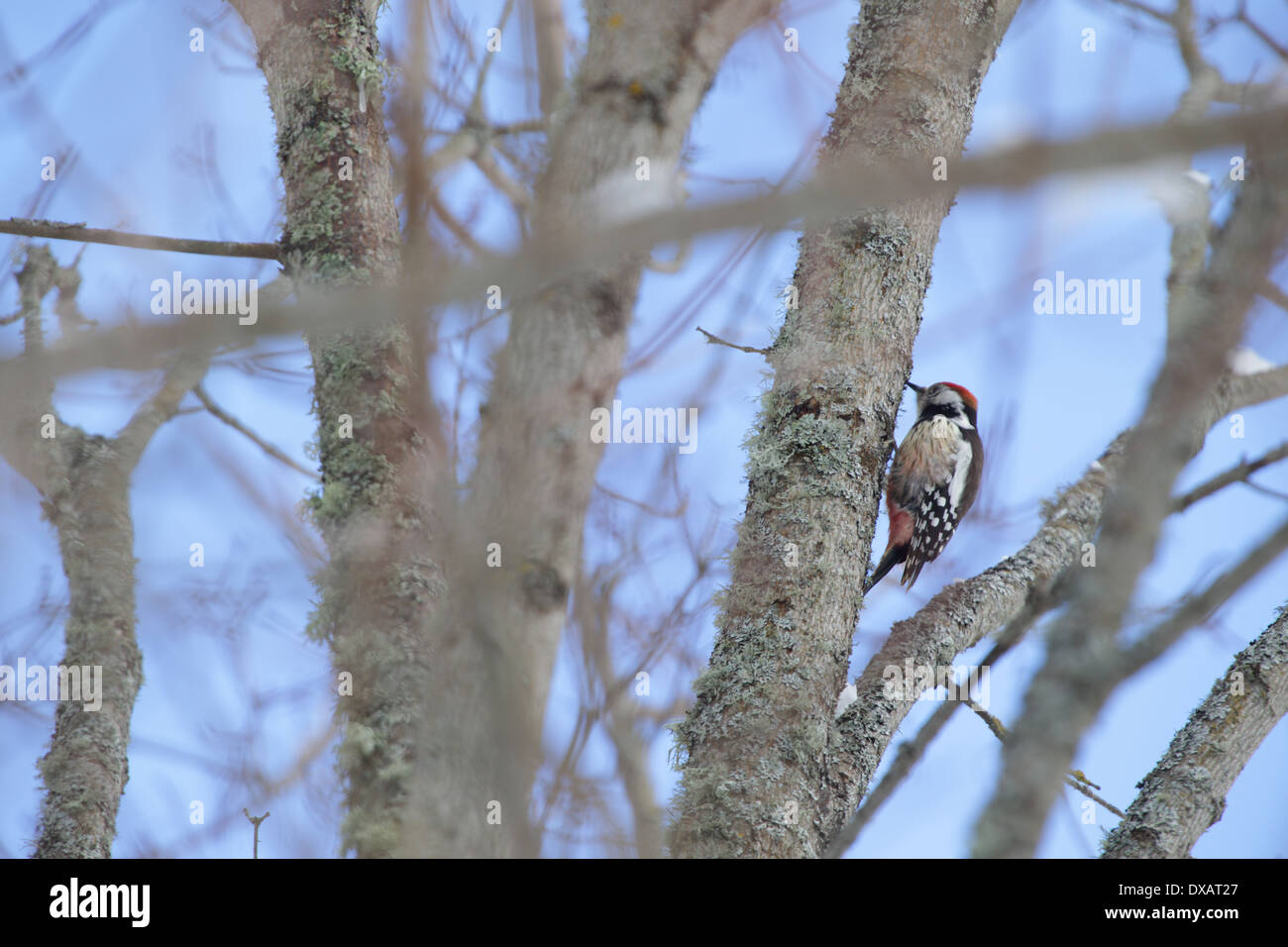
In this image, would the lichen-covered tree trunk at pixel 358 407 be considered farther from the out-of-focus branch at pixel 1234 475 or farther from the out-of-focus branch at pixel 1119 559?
the out-of-focus branch at pixel 1234 475

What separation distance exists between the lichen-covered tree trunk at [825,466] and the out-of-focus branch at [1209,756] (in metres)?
0.58

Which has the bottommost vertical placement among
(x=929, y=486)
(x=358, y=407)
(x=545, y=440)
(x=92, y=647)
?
(x=545, y=440)

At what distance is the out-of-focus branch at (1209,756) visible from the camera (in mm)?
2131

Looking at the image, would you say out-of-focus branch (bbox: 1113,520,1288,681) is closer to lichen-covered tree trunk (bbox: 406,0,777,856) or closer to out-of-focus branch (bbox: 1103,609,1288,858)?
lichen-covered tree trunk (bbox: 406,0,777,856)

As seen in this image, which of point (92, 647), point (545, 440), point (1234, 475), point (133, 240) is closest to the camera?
point (545, 440)

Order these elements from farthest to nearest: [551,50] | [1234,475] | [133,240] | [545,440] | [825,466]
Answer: [1234,475], [551,50], [825,466], [133,240], [545,440]

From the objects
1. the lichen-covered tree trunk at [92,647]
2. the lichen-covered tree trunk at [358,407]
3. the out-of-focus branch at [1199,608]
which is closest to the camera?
the out-of-focus branch at [1199,608]

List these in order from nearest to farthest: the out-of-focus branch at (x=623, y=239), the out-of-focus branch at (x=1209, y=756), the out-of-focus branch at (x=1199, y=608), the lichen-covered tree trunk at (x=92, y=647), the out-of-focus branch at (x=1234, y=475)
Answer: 1. the out-of-focus branch at (x=623, y=239)
2. the out-of-focus branch at (x=1199, y=608)
3. the out-of-focus branch at (x=1209, y=756)
4. the lichen-covered tree trunk at (x=92, y=647)
5. the out-of-focus branch at (x=1234, y=475)

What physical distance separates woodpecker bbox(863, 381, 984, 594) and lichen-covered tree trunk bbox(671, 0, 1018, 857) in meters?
2.24

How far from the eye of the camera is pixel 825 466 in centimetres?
229

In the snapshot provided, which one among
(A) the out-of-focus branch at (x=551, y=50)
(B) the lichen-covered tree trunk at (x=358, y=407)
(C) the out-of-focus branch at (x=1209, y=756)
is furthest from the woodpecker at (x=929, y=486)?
(B) the lichen-covered tree trunk at (x=358, y=407)

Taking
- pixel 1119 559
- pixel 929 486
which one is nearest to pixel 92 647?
pixel 1119 559

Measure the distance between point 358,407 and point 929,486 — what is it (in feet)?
10.6

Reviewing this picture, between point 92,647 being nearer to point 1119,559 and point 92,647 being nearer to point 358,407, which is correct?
point 358,407
